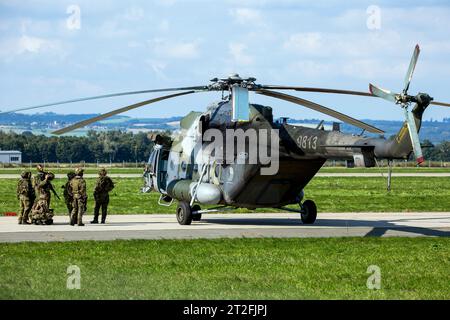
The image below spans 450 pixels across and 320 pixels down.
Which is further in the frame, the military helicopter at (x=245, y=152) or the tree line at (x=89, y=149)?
the tree line at (x=89, y=149)

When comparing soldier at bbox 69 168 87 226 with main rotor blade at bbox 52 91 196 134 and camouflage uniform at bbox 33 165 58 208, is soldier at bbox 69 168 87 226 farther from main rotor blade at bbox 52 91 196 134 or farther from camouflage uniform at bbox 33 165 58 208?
main rotor blade at bbox 52 91 196 134

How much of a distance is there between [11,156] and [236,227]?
15467 centimetres

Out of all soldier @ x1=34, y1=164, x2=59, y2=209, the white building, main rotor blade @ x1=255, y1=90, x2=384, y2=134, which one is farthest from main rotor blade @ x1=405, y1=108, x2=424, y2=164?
the white building

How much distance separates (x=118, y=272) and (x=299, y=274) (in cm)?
357

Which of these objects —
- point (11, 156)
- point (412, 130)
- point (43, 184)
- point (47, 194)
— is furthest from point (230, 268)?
point (11, 156)

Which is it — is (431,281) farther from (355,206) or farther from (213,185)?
(355,206)

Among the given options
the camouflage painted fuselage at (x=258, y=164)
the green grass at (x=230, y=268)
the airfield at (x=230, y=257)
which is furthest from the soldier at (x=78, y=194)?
the green grass at (x=230, y=268)

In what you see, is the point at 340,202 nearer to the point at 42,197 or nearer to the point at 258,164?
the point at 258,164

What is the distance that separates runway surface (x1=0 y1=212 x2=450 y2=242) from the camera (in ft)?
80.4

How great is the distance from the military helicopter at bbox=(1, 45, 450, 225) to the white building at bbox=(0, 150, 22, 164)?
5908 inches

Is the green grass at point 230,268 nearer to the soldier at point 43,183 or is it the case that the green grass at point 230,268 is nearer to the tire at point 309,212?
the soldier at point 43,183

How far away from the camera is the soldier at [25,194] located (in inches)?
1060

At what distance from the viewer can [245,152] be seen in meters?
26.6
